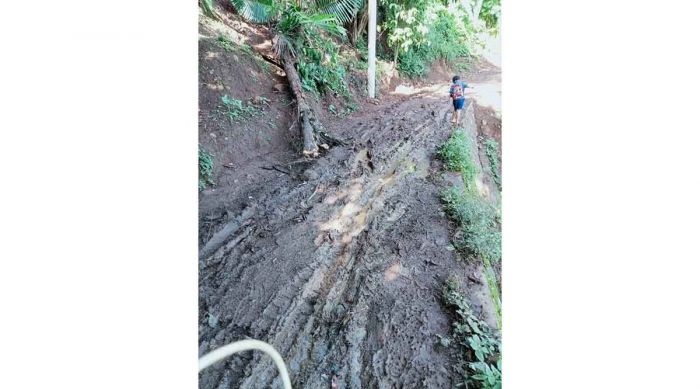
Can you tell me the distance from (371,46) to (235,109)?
811 mm

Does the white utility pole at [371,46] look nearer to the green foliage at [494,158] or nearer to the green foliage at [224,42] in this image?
the green foliage at [224,42]

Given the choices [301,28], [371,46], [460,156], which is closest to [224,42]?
[301,28]

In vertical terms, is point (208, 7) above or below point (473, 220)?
above

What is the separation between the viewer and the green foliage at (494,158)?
1647mm

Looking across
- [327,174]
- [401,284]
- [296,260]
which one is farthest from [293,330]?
[327,174]

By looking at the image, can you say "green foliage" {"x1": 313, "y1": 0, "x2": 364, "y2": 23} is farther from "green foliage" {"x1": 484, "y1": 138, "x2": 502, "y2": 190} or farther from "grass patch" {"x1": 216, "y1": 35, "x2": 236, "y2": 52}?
"green foliage" {"x1": 484, "y1": 138, "x2": 502, "y2": 190}

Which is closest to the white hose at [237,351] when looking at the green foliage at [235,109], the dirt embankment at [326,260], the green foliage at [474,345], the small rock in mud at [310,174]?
the dirt embankment at [326,260]

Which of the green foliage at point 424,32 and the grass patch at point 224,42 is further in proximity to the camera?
the grass patch at point 224,42

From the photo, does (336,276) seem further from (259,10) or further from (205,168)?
(259,10)

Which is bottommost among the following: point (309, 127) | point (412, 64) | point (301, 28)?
point (309, 127)

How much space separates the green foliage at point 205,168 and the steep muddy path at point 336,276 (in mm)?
150

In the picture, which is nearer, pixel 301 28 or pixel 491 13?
pixel 491 13

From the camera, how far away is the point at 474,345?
1456 millimetres
